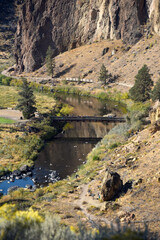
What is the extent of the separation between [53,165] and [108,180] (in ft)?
65.1

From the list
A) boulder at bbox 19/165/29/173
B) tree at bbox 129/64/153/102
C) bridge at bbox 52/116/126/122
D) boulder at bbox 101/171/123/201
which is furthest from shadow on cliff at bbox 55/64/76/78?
boulder at bbox 101/171/123/201

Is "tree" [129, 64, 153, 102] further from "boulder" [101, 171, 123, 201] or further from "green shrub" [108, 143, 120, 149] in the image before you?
"boulder" [101, 171, 123, 201]

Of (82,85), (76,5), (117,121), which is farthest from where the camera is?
(76,5)

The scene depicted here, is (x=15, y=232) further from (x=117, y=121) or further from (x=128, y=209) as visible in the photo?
(x=117, y=121)

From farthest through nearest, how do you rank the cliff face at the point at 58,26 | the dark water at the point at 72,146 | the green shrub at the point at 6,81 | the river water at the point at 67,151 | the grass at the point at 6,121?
1. the cliff face at the point at 58,26
2. the green shrub at the point at 6,81
3. the grass at the point at 6,121
4. the dark water at the point at 72,146
5. the river water at the point at 67,151

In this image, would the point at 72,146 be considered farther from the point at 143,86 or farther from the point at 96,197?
the point at 143,86

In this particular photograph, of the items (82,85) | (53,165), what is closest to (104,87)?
(82,85)

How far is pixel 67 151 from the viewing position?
48.2 m

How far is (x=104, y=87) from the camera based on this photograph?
10019 centimetres

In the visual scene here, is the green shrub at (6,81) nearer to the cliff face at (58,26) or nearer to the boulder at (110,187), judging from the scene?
the cliff face at (58,26)

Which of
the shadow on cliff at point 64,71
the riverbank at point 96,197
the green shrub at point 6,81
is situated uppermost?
the shadow on cliff at point 64,71

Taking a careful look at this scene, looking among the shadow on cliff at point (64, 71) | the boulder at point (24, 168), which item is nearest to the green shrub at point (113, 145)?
the boulder at point (24, 168)

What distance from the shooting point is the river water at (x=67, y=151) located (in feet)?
124

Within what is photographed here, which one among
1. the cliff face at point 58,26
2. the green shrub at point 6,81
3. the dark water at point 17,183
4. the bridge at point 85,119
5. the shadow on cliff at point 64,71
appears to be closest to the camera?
the dark water at point 17,183
